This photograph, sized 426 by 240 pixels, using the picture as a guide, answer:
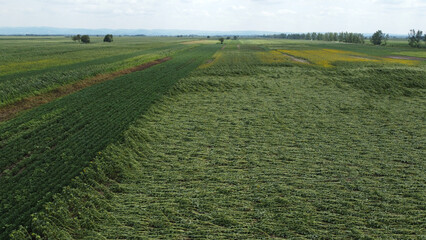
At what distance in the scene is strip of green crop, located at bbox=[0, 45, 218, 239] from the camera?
1054 cm

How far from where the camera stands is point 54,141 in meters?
16.1

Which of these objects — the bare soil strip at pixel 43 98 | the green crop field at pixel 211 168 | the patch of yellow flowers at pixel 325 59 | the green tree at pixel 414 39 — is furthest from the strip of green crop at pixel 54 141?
the green tree at pixel 414 39

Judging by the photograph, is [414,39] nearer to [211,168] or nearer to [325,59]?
[325,59]

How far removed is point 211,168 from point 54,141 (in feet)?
35.5

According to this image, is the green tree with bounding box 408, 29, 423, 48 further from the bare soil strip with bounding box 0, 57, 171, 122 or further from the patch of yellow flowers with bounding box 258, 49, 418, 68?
the bare soil strip with bounding box 0, 57, 171, 122

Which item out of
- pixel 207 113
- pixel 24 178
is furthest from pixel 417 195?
pixel 24 178

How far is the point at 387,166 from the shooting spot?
13.8 m

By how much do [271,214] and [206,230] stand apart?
9.25 feet

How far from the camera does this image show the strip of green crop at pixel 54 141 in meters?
10.5

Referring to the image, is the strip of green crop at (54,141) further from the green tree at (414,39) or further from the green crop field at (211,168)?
the green tree at (414,39)

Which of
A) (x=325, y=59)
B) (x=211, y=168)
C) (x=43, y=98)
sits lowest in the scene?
(x=211, y=168)

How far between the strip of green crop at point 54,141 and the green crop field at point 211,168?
8 cm

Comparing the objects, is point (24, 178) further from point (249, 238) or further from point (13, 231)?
point (249, 238)

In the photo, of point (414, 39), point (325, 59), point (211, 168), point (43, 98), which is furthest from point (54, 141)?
point (414, 39)
